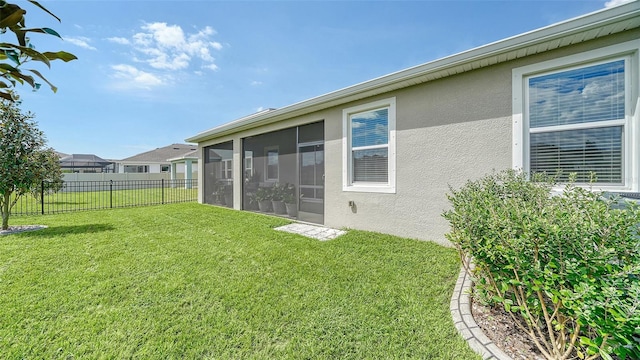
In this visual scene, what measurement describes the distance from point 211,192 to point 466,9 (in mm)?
10185

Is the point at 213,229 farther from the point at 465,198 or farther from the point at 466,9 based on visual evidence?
the point at 466,9

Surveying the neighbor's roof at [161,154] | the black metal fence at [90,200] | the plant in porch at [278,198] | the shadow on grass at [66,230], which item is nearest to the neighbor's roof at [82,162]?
the neighbor's roof at [161,154]

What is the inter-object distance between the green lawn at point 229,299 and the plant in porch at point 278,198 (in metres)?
2.52

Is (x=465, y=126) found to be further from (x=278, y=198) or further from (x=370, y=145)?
(x=278, y=198)

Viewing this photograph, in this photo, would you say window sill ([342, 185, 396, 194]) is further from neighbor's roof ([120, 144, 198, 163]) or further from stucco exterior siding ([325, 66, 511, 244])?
neighbor's roof ([120, 144, 198, 163])

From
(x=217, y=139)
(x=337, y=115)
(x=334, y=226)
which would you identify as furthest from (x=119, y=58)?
(x=334, y=226)

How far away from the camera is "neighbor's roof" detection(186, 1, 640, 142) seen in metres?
2.89

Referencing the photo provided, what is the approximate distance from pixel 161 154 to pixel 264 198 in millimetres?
31487

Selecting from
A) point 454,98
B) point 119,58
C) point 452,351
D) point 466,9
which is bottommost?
point 452,351

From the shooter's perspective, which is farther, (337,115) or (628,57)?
(337,115)

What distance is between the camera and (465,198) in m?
2.89

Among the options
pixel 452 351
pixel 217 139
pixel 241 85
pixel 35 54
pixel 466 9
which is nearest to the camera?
pixel 35 54

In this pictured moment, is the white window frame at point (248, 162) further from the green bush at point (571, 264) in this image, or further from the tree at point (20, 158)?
the green bush at point (571, 264)

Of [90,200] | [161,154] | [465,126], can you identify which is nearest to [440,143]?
[465,126]
